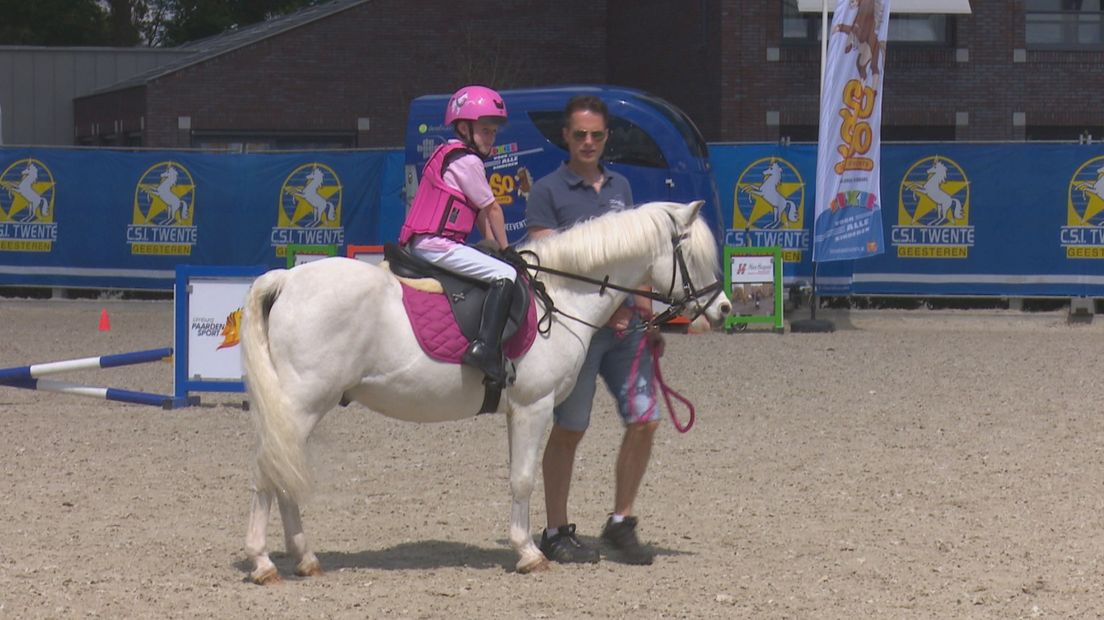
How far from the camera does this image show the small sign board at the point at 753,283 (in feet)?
63.1

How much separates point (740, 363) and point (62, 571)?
9.60m

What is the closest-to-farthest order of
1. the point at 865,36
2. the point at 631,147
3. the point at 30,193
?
1. the point at 865,36
2. the point at 631,147
3. the point at 30,193

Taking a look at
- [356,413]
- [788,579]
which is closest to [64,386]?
[356,413]

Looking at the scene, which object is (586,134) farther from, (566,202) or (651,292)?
(651,292)

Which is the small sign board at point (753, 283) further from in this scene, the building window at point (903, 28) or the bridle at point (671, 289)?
the bridle at point (671, 289)

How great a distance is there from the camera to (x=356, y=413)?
12742 mm

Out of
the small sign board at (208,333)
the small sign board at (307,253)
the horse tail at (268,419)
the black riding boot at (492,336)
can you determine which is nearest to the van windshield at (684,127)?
the small sign board at (307,253)

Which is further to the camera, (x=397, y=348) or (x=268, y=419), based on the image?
(x=397, y=348)

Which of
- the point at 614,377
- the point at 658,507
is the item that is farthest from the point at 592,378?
the point at 658,507

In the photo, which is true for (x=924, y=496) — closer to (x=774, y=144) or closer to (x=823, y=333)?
(x=823, y=333)

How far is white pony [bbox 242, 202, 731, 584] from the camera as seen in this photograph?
22.8 ft

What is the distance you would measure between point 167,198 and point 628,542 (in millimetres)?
16023

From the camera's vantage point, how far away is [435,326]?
718 cm

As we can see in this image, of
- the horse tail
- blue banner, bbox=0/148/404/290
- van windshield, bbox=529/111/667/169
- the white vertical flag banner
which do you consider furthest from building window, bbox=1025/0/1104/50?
the horse tail
